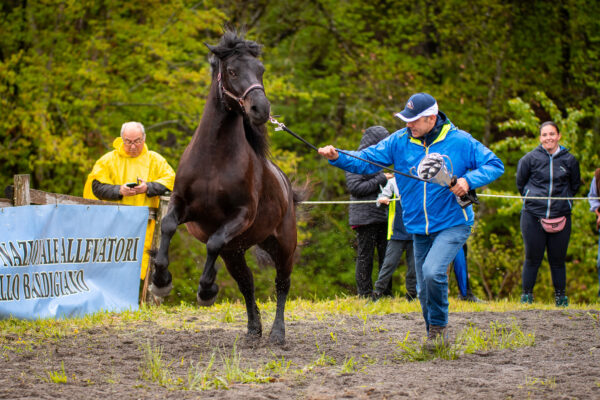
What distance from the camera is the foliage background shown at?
16.5 meters

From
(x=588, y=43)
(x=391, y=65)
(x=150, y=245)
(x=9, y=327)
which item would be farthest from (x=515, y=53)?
(x=9, y=327)

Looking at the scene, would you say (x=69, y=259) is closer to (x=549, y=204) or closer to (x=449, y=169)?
(x=449, y=169)

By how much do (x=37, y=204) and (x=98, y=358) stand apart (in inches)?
121

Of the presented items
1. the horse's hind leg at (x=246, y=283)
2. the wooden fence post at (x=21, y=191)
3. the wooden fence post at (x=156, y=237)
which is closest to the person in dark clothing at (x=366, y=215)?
the wooden fence post at (x=156, y=237)

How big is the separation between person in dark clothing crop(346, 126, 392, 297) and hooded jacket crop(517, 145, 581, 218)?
202 centimetres

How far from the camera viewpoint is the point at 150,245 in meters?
9.20

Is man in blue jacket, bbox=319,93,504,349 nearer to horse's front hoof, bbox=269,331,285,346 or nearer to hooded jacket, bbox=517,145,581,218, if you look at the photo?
horse's front hoof, bbox=269,331,285,346

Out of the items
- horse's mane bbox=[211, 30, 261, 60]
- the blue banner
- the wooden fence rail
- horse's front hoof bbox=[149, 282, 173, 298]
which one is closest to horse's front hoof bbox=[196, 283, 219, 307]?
horse's front hoof bbox=[149, 282, 173, 298]

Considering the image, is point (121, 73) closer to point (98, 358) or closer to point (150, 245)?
point (150, 245)

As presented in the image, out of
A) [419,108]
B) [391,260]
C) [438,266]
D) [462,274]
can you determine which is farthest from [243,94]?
[462,274]

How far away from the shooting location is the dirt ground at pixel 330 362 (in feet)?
14.8

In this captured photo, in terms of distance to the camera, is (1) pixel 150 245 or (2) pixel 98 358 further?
(1) pixel 150 245

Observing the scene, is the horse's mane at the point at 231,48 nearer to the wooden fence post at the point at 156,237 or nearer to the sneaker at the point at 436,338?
the sneaker at the point at 436,338

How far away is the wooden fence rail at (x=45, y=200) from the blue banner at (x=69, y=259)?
28 centimetres
